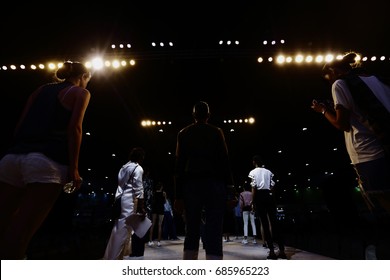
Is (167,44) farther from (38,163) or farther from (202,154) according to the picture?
(38,163)

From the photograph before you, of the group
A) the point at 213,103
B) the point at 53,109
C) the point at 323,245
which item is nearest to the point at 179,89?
the point at 213,103

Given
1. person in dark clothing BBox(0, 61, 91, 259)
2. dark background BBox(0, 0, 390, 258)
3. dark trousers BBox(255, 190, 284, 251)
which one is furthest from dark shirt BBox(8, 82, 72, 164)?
dark background BBox(0, 0, 390, 258)

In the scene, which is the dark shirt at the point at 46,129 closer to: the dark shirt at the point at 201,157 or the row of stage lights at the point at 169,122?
the dark shirt at the point at 201,157

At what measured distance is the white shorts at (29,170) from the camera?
1.61 m

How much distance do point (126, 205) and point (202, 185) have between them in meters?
1.71

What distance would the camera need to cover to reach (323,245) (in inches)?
237

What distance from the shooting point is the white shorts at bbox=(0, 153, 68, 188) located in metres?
1.61

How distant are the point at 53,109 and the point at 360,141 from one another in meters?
1.99

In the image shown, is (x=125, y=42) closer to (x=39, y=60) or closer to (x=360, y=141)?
(x=39, y=60)

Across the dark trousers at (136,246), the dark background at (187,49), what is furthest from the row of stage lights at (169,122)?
the dark trousers at (136,246)

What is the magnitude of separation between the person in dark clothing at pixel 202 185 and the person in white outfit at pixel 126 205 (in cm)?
148

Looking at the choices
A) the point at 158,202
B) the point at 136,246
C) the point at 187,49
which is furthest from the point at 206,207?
the point at 158,202

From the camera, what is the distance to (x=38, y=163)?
1623 millimetres
